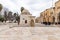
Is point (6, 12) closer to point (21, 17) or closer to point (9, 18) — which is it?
point (9, 18)

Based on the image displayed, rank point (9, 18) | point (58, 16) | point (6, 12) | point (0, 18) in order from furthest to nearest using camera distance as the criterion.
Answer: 1. point (9, 18)
2. point (6, 12)
3. point (0, 18)
4. point (58, 16)

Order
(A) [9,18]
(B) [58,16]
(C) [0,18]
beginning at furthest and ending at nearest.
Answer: (A) [9,18]
(C) [0,18]
(B) [58,16]

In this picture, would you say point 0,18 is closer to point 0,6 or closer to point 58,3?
point 0,6

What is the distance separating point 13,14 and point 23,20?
2290 inches

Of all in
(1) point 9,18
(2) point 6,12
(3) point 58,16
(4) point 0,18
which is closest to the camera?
(3) point 58,16

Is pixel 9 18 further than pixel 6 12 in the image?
Yes

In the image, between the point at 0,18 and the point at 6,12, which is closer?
the point at 0,18

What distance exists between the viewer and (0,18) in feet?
293

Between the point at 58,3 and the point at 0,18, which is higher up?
the point at 58,3

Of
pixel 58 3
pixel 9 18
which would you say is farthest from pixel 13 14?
pixel 58 3

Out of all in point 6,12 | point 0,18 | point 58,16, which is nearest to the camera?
point 58,16

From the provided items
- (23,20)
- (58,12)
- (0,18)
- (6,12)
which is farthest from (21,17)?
(6,12)

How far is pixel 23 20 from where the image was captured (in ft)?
298

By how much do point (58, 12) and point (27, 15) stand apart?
18735 mm
